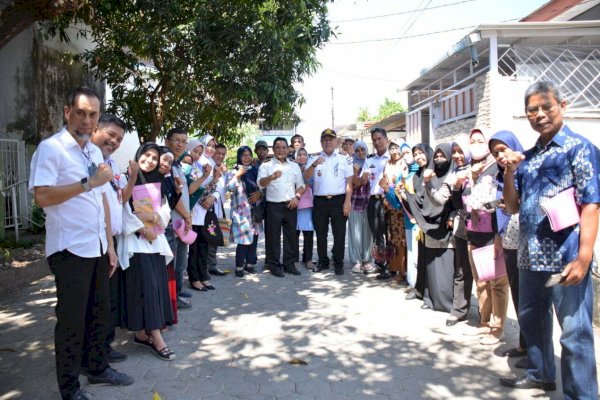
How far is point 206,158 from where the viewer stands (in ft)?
20.6

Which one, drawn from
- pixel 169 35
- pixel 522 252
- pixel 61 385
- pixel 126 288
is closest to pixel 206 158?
pixel 169 35

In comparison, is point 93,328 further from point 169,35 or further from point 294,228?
point 169,35

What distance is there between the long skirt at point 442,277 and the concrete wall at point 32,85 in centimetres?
810

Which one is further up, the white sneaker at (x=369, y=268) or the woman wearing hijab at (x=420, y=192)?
the woman wearing hijab at (x=420, y=192)

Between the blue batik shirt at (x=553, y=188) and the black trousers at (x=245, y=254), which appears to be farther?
the black trousers at (x=245, y=254)

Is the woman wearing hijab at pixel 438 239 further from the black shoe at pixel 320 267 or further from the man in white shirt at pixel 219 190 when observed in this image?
the man in white shirt at pixel 219 190

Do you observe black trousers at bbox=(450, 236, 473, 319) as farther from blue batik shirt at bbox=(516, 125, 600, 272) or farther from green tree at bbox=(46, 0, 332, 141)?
green tree at bbox=(46, 0, 332, 141)

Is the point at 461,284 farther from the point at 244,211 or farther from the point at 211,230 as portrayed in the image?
the point at 244,211

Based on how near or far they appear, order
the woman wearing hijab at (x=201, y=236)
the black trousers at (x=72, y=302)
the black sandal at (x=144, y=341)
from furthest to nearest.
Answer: the woman wearing hijab at (x=201, y=236)
the black sandal at (x=144, y=341)
the black trousers at (x=72, y=302)

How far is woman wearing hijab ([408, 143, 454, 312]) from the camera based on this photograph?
15.9 ft

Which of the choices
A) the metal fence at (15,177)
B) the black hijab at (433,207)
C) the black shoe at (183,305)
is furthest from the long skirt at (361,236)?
the metal fence at (15,177)

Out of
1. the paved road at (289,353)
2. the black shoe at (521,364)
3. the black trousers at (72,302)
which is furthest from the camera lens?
the black shoe at (521,364)

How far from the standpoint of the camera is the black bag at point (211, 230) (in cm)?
599

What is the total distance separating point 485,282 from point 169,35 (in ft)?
18.5
